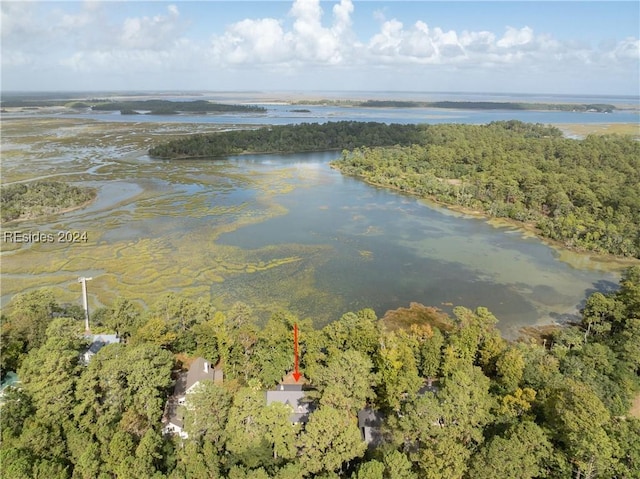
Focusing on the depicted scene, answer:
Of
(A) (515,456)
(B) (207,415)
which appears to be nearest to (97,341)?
(B) (207,415)

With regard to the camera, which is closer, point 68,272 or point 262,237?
point 68,272

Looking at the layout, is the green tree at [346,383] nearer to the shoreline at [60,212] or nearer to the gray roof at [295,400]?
the gray roof at [295,400]

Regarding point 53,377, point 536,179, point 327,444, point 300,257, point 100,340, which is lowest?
point 100,340

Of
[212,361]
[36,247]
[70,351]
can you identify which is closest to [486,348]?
[212,361]

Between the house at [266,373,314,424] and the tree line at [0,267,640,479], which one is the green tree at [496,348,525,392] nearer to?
the tree line at [0,267,640,479]

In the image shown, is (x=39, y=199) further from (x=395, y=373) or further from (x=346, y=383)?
(x=395, y=373)

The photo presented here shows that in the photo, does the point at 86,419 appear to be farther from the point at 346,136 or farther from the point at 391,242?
the point at 346,136
